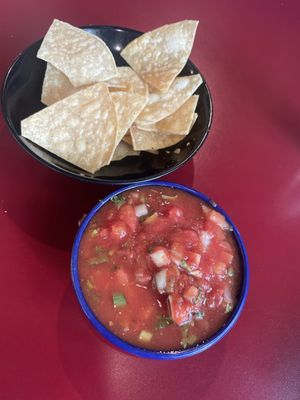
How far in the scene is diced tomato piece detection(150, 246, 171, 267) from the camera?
1.23m

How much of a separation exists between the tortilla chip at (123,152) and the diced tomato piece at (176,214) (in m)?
0.30

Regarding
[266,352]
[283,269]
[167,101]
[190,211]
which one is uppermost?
[167,101]

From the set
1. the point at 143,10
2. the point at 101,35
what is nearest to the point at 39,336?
the point at 101,35

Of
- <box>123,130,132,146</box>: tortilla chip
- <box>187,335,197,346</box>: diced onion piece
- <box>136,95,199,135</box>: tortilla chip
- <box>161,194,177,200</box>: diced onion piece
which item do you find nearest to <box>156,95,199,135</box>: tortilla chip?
<box>136,95,199,135</box>: tortilla chip

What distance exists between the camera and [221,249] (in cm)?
133

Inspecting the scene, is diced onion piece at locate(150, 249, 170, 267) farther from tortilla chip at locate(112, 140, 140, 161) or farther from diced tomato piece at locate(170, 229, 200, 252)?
tortilla chip at locate(112, 140, 140, 161)

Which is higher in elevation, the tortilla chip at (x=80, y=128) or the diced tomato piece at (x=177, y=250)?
the tortilla chip at (x=80, y=128)

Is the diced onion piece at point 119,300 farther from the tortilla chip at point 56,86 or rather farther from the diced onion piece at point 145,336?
the tortilla chip at point 56,86

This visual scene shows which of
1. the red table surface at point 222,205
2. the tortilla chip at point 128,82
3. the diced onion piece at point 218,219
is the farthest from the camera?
the tortilla chip at point 128,82

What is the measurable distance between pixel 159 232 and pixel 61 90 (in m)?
0.67

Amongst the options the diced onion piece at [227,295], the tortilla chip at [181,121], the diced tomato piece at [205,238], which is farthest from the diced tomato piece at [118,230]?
the tortilla chip at [181,121]

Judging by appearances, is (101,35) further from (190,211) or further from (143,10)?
(190,211)

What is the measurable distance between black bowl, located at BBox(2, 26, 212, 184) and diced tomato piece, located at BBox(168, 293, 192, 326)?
1.28 ft

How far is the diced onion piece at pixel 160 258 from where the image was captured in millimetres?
1229
